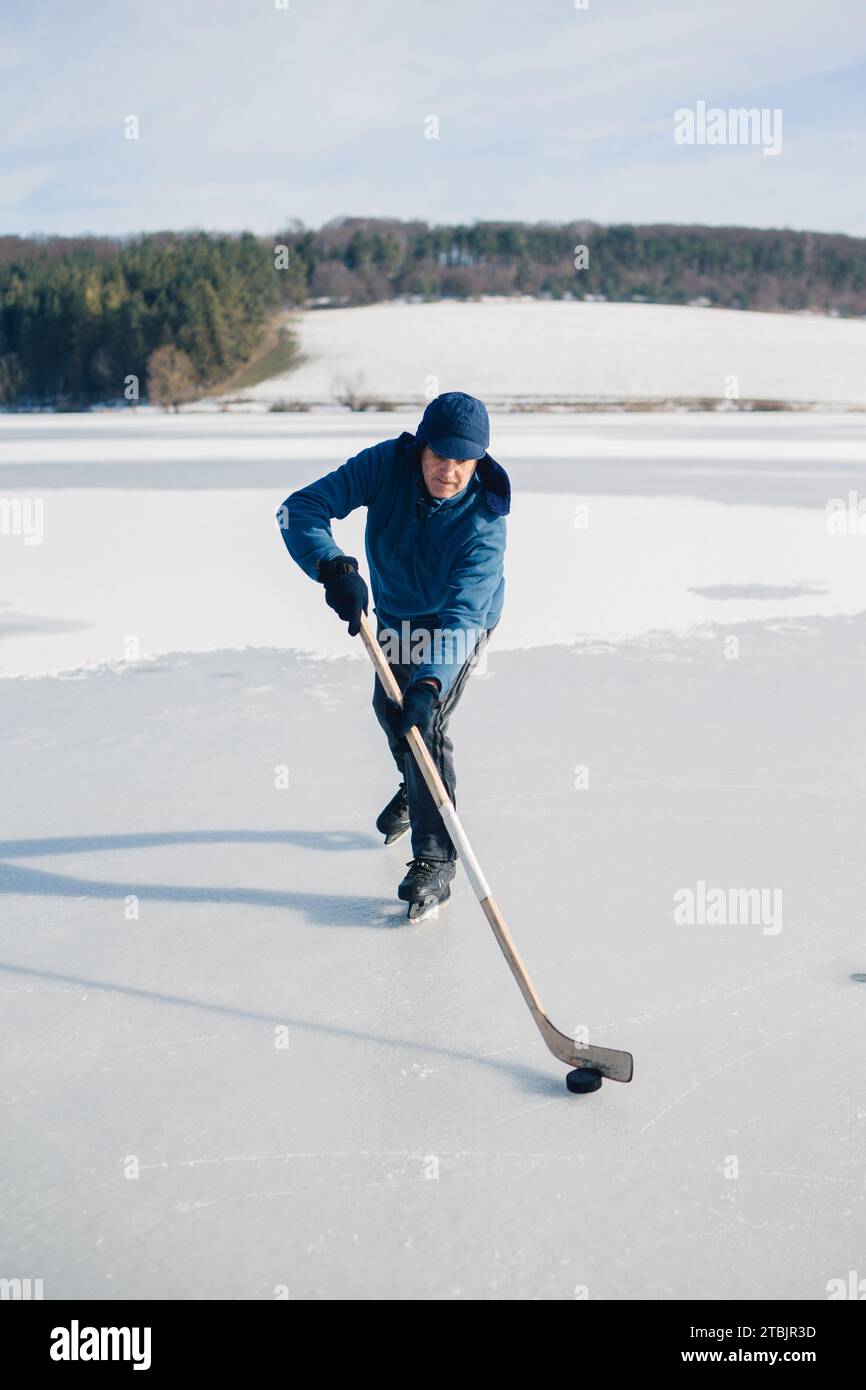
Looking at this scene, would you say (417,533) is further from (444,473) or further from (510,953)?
(510,953)

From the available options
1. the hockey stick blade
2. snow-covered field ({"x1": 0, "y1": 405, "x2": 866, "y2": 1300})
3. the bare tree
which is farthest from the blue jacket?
the bare tree

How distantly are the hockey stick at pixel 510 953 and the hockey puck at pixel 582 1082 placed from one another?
0.06 feet

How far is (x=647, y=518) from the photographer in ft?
38.7

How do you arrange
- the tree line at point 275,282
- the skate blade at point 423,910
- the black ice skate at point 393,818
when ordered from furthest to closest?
the tree line at point 275,282 → the black ice skate at point 393,818 → the skate blade at point 423,910

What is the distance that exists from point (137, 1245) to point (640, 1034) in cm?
117

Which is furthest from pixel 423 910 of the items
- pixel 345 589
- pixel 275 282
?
pixel 275 282

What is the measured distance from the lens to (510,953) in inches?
107

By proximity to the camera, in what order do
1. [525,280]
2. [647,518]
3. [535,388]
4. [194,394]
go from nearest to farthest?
[647,518], [535,388], [194,394], [525,280]

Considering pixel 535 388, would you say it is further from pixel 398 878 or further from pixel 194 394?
pixel 398 878

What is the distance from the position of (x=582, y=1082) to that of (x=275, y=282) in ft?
268

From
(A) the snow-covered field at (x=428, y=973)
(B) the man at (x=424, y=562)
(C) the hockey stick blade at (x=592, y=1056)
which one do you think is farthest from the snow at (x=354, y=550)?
(C) the hockey stick blade at (x=592, y=1056)

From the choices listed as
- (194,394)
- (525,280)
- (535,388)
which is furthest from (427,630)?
(525,280)

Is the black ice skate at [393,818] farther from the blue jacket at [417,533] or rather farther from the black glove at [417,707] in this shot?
the black glove at [417,707]

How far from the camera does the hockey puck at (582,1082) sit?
2.51 m
